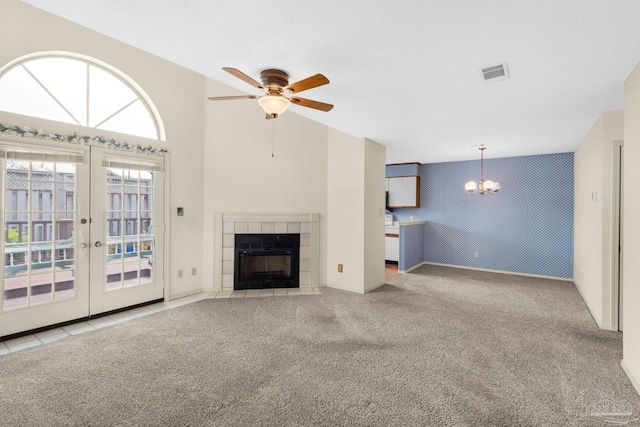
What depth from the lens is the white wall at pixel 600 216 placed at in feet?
10.6

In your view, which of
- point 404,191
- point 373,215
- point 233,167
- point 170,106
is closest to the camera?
point 170,106

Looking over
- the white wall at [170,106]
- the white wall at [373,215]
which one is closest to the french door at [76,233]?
the white wall at [170,106]

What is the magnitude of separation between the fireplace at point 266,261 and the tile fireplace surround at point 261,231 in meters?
0.08

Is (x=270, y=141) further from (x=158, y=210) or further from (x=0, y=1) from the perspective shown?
(x=0, y=1)

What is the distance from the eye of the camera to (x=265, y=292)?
4551mm

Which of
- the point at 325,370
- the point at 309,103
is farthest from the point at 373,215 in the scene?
the point at 325,370

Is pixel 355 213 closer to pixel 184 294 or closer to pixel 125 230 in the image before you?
pixel 184 294

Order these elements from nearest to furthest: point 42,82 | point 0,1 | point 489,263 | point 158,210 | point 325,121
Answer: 1. point 0,1
2. point 42,82
3. point 325,121
4. point 158,210
5. point 489,263

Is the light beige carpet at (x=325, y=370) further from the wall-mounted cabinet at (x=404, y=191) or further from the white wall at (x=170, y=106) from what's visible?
the wall-mounted cabinet at (x=404, y=191)

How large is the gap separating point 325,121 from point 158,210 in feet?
8.31

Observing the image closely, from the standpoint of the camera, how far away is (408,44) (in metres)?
1.90

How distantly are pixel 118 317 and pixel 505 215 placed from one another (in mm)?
6869

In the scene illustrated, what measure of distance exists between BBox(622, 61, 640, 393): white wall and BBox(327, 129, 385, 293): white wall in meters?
2.86

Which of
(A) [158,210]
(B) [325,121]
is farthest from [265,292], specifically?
(B) [325,121]
